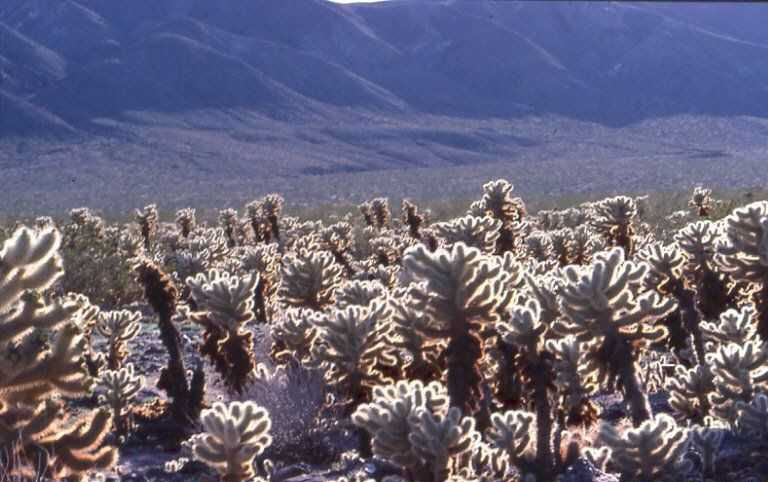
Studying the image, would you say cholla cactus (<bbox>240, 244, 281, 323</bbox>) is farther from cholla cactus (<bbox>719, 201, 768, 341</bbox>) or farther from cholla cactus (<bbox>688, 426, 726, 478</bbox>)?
cholla cactus (<bbox>688, 426, 726, 478</bbox>)

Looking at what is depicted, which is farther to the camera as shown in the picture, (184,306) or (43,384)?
(184,306)

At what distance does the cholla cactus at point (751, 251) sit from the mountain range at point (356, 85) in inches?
2649

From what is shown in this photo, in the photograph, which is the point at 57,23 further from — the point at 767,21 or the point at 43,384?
the point at 43,384

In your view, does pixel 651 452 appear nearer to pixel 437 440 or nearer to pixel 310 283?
pixel 437 440

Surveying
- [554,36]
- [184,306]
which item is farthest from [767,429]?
[554,36]

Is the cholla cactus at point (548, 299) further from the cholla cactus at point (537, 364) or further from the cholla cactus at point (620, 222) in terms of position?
the cholla cactus at point (620, 222)

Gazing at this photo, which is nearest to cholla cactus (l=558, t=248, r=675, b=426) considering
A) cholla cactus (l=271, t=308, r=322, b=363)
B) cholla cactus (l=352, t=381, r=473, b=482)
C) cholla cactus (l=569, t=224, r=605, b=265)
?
cholla cactus (l=352, t=381, r=473, b=482)

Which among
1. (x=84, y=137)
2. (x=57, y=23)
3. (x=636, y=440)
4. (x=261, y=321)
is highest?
(x=57, y=23)

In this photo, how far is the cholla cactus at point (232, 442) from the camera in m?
5.33

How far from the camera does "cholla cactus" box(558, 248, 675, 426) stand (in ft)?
19.5

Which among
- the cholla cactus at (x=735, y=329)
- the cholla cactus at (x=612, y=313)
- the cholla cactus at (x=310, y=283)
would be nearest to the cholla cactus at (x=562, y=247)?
the cholla cactus at (x=310, y=283)

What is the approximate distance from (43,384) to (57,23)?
460 feet

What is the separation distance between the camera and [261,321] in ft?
39.6

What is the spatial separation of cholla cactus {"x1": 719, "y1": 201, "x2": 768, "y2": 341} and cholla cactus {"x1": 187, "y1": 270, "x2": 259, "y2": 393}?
3.42m
